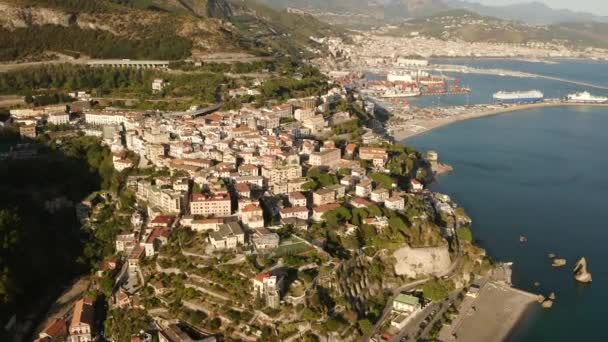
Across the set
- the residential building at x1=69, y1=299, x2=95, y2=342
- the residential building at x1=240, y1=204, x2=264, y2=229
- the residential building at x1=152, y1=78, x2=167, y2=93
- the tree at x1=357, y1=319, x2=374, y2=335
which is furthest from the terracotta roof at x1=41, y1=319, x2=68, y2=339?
the residential building at x1=152, y1=78, x2=167, y2=93

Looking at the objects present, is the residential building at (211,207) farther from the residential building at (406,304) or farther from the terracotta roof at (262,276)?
the residential building at (406,304)

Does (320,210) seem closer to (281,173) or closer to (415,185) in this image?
(281,173)

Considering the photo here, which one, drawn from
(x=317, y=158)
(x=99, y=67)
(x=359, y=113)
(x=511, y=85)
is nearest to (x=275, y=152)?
(x=317, y=158)

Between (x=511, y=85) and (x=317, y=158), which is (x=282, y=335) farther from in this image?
(x=511, y=85)

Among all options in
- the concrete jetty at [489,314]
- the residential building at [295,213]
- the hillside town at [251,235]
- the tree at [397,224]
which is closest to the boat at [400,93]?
the hillside town at [251,235]

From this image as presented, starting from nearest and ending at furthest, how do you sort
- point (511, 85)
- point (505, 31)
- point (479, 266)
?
point (479, 266), point (511, 85), point (505, 31)

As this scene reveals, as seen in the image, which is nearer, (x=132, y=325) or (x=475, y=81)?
(x=132, y=325)
